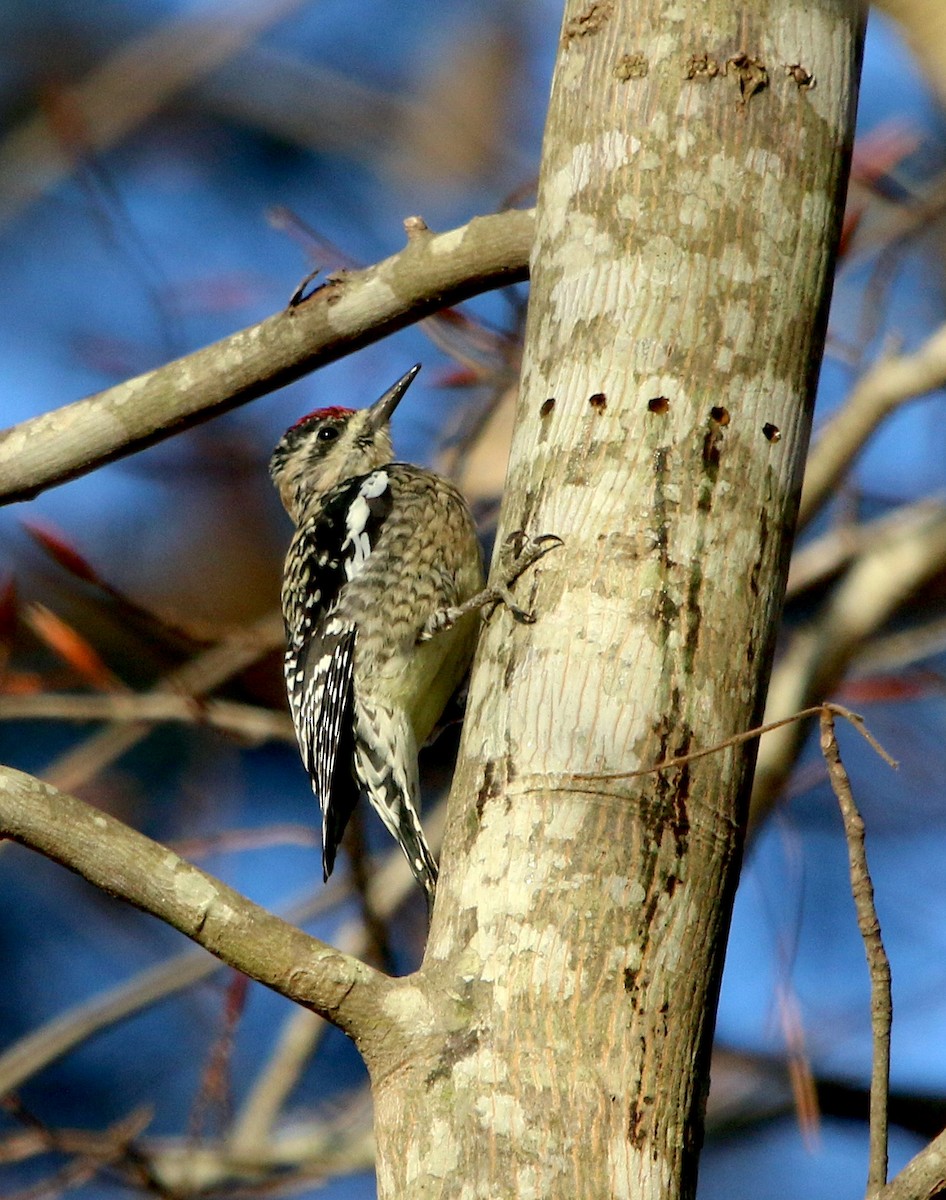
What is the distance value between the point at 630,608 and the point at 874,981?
29.3 inches

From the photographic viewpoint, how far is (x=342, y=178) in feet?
29.6

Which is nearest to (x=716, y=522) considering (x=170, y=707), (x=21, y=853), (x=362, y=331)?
(x=362, y=331)

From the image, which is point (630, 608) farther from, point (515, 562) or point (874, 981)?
point (874, 981)

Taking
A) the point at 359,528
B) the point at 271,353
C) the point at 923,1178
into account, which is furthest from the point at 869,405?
the point at 923,1178

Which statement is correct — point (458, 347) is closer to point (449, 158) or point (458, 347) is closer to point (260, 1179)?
point (260, 1179)

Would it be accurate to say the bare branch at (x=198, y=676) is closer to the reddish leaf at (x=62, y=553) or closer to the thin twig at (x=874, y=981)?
the reddish leaf at (x=62, y=553)

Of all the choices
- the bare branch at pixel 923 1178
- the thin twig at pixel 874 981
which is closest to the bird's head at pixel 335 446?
the thin twig at pixel 874 981

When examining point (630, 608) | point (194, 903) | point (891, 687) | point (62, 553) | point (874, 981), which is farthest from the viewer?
point (891, 687)

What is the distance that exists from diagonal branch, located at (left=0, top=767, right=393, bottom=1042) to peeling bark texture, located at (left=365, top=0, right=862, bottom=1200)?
0.27 feet

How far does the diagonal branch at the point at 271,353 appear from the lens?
9.35 feet

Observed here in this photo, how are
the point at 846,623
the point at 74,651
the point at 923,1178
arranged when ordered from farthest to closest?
the point at 846,623, the point at 74,651, the point at 923,1178

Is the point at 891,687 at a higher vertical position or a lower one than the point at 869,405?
lower

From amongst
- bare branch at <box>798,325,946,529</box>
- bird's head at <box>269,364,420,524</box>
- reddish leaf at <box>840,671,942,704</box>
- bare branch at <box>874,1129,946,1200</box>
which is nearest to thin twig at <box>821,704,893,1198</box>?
bare branch at <box>874,1129,946,1200</box>

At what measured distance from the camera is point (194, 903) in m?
2.05
